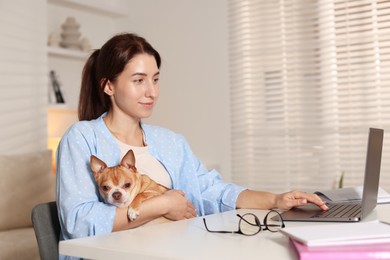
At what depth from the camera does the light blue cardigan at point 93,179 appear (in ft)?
5.58

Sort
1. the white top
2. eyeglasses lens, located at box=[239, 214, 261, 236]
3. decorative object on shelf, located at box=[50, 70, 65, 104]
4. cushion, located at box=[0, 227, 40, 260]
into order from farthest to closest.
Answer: decorative object on shelf, located at box=[50, 70, 65, 104]
cushion, located at box=[0, 227, 40, 260]
the white top
eyeglasses lens, located at box=[239, 214, 261, 236]

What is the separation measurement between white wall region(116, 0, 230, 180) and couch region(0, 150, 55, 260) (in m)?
1.37

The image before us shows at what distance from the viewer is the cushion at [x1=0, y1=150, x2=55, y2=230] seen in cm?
318

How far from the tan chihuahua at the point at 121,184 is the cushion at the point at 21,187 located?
1.60 meters

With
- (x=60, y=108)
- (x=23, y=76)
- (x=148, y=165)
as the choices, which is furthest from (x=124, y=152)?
(x=60, y=108)

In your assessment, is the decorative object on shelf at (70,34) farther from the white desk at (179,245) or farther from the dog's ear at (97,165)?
the white desk at (179,245)

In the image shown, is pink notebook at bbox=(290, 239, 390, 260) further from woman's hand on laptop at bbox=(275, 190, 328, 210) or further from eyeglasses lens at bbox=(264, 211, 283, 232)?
woman's hand on laptop at bbox=(275, 190, 328, 210)

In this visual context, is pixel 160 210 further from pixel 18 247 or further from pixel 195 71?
pixel 195 71

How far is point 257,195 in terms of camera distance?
1949 millimetres

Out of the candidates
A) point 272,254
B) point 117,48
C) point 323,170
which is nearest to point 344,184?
point 323,170

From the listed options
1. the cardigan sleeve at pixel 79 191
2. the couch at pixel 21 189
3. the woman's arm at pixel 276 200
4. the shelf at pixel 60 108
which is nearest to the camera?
the cardigan sleeve at pixel 79 191

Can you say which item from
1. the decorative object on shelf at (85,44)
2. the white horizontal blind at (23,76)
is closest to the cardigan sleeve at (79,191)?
the white horizontal blind at (23,76)

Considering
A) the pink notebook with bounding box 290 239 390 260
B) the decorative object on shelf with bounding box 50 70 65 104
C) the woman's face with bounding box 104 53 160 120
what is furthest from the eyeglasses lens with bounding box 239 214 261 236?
the decorative object on shelf with bounding box 50 70 65 104

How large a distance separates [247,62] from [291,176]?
0.86m
